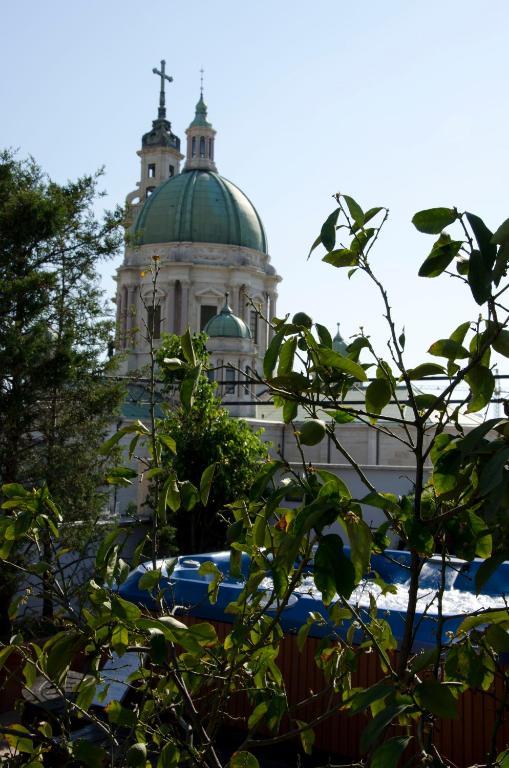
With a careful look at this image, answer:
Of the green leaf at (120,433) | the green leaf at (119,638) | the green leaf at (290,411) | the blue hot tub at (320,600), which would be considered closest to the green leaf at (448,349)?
the green leaf at (290,411)

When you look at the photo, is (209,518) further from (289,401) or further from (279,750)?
(289,401)

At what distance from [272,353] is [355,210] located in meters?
0.38

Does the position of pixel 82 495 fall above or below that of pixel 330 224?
below

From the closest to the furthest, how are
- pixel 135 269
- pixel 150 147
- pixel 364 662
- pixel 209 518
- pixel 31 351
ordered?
pixel 364 662 < pixel 31 351 < pixel 209 518 < pixel 135 269 < pixel 150 147

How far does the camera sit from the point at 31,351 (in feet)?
29.8

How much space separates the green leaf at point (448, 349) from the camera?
1.61m

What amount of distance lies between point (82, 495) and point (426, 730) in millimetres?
8314

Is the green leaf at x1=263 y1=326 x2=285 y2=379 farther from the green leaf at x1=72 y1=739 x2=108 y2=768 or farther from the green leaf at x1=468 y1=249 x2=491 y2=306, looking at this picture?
the green leaf at x1=72 y1=739 x2=108 y2=768

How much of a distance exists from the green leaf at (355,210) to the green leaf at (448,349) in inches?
11.5

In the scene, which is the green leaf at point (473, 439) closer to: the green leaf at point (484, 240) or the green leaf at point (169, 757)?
the green leaf at point (484, 240)

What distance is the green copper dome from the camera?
117 ft

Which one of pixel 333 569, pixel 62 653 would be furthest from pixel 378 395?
pixel 62 653

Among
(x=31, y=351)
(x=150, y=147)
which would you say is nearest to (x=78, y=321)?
(x=31, y=351)

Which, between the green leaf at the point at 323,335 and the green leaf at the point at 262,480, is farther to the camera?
the green leaf at the point at 323,335
